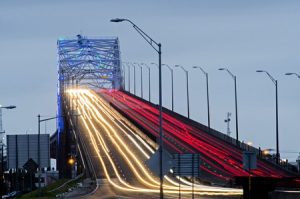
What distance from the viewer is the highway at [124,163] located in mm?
88250

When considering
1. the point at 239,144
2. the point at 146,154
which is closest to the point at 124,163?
the point at 146,154

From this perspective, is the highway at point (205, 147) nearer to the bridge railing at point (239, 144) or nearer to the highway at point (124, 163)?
the bridge railing at point (239, 144)

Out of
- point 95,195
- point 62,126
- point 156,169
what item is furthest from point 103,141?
point 156,169

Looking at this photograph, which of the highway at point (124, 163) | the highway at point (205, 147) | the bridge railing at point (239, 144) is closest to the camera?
the highway at point (124, 163)

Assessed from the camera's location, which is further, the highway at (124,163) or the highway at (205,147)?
the highway at (205,147)

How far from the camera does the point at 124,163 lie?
133 m

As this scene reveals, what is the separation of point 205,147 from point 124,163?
1292 cm

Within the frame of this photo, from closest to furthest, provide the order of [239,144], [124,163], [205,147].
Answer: [124,163] < [205,147] < [239,144]

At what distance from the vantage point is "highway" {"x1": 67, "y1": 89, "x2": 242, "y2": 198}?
88250mm

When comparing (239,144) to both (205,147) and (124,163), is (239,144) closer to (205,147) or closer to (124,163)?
(205,147)

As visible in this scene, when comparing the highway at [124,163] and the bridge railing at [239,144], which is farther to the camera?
the bridge railing at [239,144]

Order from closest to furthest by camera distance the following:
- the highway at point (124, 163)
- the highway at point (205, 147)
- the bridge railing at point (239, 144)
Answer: the highway at point (124, 163) → the highway at point (205, 147) → the bridge railing at point (239, 144)

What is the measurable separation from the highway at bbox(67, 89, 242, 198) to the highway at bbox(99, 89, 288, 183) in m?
2.81

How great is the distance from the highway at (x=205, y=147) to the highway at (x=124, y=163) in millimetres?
2811
